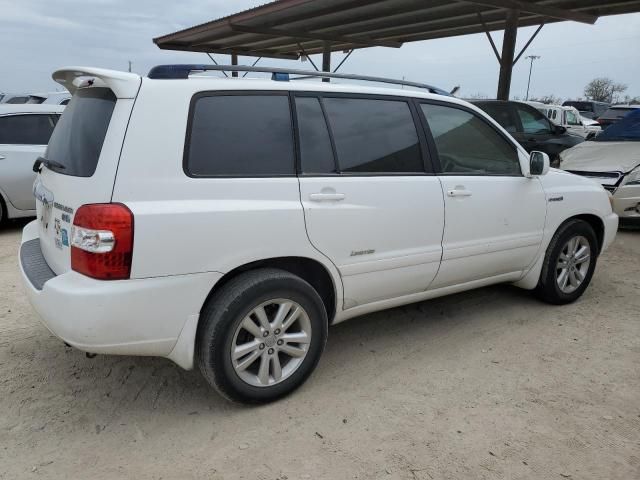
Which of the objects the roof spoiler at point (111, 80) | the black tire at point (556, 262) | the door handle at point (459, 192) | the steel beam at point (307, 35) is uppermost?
the steel beam at point (307, 35)

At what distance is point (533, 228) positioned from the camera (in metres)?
A: 3.98

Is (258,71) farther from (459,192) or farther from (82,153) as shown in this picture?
(459,192)

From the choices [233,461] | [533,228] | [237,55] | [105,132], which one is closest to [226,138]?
[105,132]

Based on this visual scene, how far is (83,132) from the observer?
8.80 ft

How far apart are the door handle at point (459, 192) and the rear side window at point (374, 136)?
26 cm

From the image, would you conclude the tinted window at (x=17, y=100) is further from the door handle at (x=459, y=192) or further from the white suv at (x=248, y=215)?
the door handle at (x=459, y=192)

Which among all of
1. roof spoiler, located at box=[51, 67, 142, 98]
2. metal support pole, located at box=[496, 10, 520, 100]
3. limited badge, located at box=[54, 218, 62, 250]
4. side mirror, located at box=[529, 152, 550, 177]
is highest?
metal support pole, located at box=[496, 10, 520, 100]

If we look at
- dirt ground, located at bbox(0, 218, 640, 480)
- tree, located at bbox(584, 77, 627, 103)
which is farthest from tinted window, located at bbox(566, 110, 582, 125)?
tree, located at bbox(584, 77, 627, 103)

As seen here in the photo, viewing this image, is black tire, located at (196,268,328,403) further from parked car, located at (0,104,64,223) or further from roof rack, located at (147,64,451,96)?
parked car, located at (0,104,64,223)

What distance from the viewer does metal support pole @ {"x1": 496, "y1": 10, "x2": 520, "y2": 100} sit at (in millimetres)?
11094

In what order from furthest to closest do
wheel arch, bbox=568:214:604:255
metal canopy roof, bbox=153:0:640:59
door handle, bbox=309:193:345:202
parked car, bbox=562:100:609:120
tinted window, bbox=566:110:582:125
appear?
parked car, bbox=562:100:609:120
tinted window, bbox=566:110:582:125
metal canopy roof, bbox=153:0:640:59
wheel arch, bbox=568:214:604:255
door handle, bbox=309:193:345:202

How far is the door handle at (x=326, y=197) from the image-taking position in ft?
9.40

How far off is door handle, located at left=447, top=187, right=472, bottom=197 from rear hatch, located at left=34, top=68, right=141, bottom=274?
199cm

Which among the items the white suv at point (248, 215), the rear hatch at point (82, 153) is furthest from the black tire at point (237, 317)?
the rear hatch at point (82, 153)
